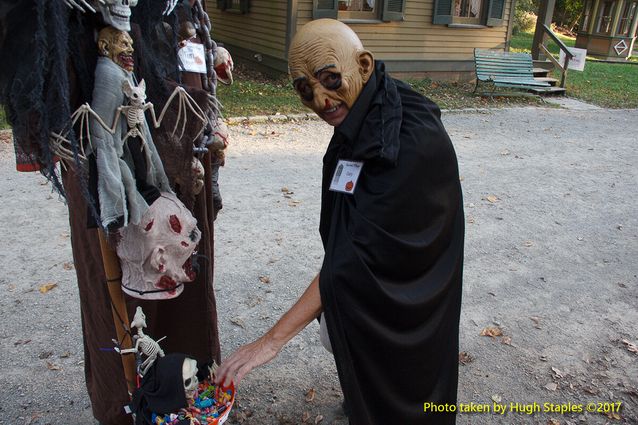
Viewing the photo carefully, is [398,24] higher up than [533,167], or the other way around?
[398,24]

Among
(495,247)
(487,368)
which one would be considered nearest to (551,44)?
(495,247)

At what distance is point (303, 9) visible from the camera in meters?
11.4

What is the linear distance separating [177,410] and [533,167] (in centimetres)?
676

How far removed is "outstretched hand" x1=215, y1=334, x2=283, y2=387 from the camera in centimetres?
181

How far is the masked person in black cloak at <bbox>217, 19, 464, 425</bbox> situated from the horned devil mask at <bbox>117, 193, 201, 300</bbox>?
1.32 feet

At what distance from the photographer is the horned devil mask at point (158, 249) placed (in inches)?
62.3

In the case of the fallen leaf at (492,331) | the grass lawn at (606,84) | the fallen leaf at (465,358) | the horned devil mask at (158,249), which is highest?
the horned devil mask at (158,249)

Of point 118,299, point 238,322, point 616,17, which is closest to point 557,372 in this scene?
point 238,322

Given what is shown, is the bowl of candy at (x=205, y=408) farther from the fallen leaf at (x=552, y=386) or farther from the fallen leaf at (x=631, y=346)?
the fallen leaf at (x=631, y=346)

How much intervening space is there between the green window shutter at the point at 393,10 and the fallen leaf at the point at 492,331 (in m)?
9.94

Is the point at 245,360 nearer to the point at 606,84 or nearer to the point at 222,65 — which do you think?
the point at 222,65

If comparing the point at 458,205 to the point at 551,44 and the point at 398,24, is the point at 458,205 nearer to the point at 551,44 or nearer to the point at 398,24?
the point at 398,24

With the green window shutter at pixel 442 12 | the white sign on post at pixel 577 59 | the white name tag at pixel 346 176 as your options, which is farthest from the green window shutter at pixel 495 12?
the white name tag at pixel 346 176

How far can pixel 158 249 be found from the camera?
158cm
